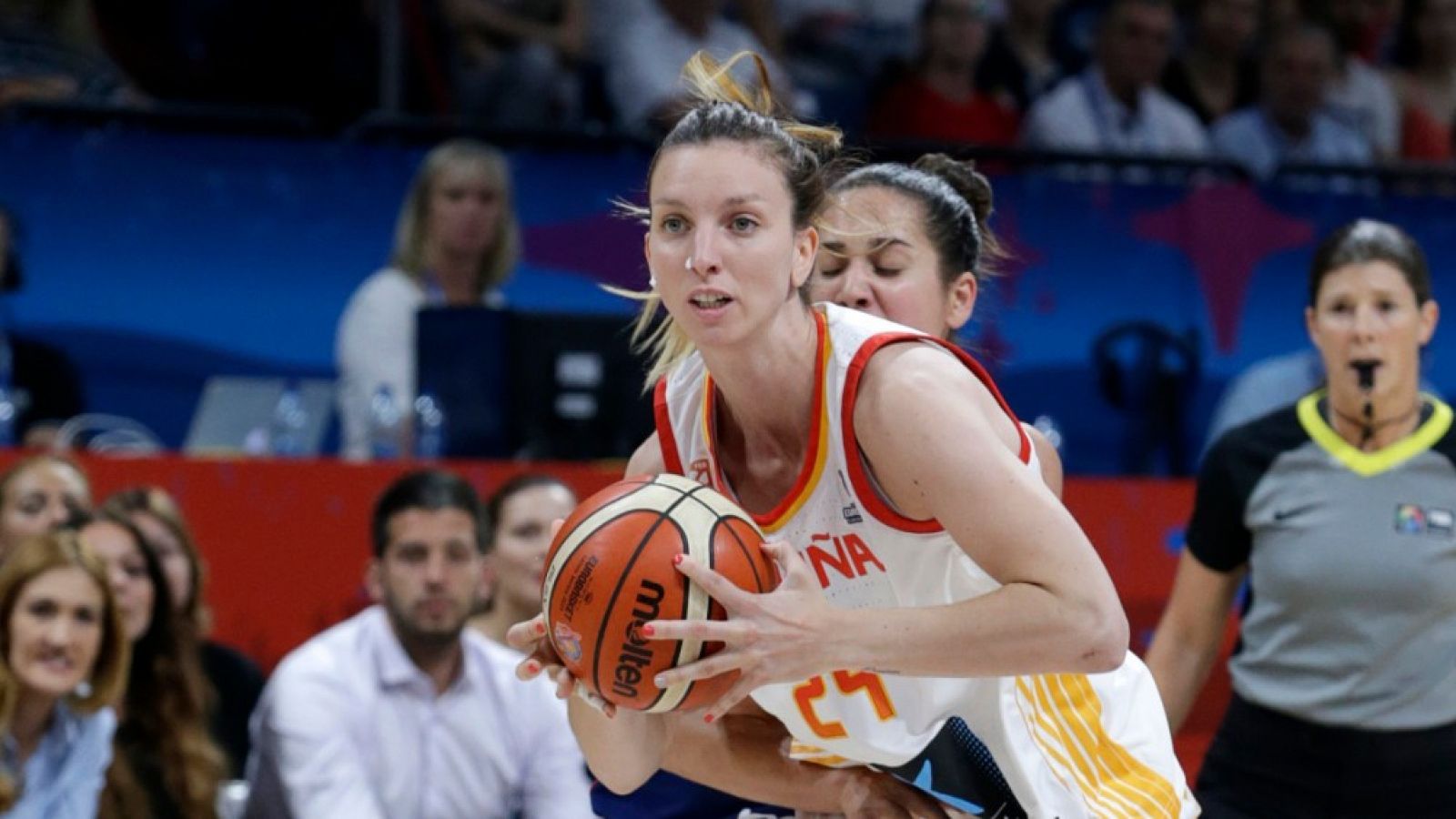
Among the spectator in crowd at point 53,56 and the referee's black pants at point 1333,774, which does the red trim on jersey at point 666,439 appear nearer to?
the referee's black pants at point 1333,774

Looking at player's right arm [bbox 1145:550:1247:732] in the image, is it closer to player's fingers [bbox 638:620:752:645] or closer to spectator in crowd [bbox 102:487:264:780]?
player's fingers [bbox 638:620:752:645]

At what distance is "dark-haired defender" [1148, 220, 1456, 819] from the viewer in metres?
4.26

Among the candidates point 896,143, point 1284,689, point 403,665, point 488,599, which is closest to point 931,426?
point 1284,689

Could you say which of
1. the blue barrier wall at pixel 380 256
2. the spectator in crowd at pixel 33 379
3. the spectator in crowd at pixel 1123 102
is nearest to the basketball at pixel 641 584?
the spectator in crowd at pixel 33 379

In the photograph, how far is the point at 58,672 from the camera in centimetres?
521

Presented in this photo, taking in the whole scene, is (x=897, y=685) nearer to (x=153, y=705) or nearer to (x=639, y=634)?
(x=639, y=634)

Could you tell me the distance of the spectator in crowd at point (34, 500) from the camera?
5.80 meters

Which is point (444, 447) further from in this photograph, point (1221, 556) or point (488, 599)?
point (1221, 556)

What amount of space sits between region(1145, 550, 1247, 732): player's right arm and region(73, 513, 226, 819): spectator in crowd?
2.60 meters

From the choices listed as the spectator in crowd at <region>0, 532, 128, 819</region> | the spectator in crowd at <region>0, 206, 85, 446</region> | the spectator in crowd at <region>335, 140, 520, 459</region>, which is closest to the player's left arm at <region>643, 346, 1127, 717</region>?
the spectator in crowd at <region>0, 532, 128, 819</region>

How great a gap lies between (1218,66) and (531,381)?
3.94m

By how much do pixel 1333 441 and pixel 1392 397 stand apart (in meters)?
0.16

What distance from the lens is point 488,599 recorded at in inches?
252

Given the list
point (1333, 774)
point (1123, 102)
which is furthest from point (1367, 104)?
point (1333, 774)
